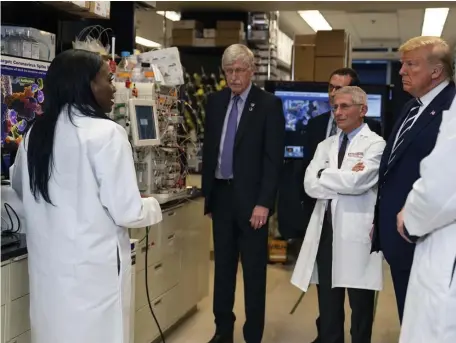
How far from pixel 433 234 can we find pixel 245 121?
4.34 feet

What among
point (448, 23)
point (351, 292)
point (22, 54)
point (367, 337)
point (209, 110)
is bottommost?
point (367, 337)

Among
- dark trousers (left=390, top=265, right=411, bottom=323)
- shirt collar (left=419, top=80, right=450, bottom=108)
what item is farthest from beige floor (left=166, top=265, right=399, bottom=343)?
shirt collar (left=419, top=80, right=450, bottom=108)

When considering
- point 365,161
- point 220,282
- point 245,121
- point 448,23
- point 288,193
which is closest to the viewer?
point 365,161

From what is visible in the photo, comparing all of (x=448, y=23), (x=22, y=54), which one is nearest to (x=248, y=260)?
(x=22, y=54)

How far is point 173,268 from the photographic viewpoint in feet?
11.4

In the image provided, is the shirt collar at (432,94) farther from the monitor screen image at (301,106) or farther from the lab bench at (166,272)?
the monitor screen image at (301,106)

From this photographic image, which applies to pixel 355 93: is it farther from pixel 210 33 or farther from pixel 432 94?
pixel 210 33

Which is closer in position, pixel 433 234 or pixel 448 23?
pixel 433 234

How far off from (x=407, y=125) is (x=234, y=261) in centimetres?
126

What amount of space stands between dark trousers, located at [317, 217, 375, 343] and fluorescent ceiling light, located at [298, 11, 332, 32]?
19.3ft

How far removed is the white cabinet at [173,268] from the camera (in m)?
3.09

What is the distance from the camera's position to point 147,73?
10.6 feet

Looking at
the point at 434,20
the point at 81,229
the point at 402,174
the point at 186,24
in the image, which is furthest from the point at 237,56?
the point at 434,20

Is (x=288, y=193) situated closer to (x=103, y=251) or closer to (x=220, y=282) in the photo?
(x=220, y=282)
